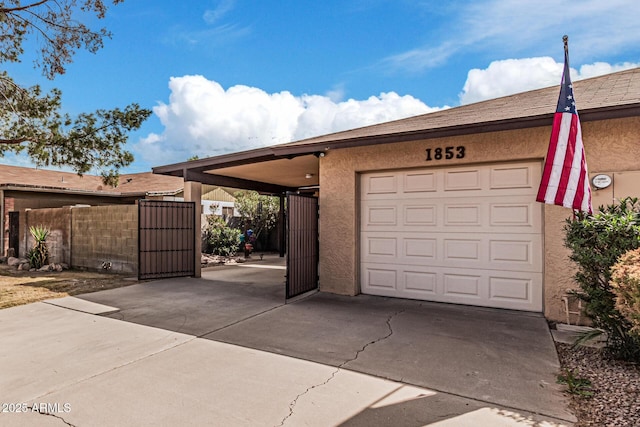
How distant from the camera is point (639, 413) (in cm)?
272

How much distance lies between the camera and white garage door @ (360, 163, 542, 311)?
5.83 meters

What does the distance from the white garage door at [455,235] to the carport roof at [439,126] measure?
928mm

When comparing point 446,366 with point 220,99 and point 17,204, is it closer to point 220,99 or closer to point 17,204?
point 17,204

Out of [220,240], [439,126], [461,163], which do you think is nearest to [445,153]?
[461,163]

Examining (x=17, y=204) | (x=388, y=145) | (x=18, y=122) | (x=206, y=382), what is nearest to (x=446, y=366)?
(x=206, y=382)

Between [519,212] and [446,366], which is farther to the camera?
[519,212]

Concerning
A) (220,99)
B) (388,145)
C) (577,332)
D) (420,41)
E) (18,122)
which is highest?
(220,99)

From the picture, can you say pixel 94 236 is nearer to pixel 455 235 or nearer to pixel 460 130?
pixel 455 235

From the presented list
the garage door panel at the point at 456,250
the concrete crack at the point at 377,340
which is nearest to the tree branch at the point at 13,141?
the garage door panel at the point at 456,250

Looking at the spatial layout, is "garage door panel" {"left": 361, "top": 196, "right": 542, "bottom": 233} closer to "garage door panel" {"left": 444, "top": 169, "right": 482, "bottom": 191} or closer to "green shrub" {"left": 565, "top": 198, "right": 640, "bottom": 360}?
"garage door panel" {"left": 444, "top": 169, "right": 482, "bottom": 191}

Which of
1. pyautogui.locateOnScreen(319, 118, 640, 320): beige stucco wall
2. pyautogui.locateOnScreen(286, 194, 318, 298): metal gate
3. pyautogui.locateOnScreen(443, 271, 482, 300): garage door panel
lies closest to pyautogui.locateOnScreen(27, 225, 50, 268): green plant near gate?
pyautogui.locateOnScreen(286, 194, 318, 298): metal gate

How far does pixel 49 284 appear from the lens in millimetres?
8633

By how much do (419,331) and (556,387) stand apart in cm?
182

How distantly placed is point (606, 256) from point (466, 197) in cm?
273
